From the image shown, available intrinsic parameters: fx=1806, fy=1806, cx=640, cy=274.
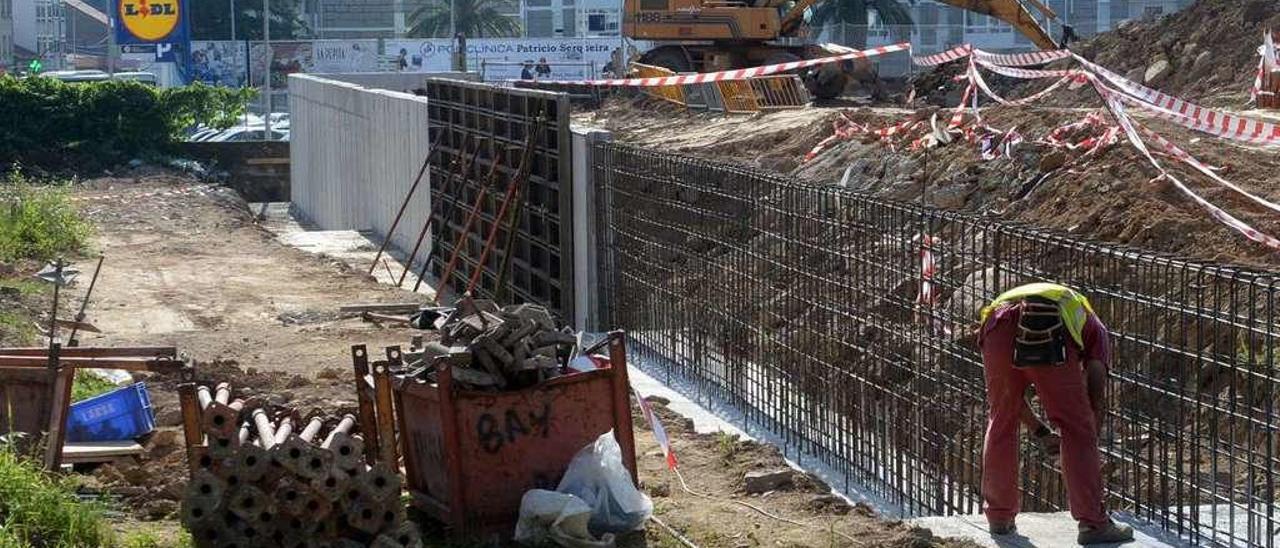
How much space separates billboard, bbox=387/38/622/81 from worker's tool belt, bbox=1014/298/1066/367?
5629 cm

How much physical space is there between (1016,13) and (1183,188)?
2433 cm

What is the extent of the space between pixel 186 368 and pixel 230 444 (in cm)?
135

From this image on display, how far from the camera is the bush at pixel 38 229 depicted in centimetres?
2411

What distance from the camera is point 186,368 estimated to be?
894 centimetres

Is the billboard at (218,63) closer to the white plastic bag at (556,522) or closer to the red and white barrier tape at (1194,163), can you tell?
the red and white barrier tape at (1194,163)

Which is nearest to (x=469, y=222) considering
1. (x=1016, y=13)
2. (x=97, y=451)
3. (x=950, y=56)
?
(x=97, y=451)

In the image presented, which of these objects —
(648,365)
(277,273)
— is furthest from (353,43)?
(648,365)

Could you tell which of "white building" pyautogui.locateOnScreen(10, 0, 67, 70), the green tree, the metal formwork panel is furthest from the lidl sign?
"white building" pyautogui.locateOnScreen(10, 0, 67, 70)

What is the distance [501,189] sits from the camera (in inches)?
731

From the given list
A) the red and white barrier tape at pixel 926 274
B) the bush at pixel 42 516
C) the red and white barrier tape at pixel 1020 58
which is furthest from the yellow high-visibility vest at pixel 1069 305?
the red and white barrier tape at pixel 1020 58

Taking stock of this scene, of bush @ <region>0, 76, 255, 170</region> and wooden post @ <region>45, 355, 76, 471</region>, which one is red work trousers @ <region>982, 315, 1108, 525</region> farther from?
bush @ <region>0, 76, 255, 170</region>

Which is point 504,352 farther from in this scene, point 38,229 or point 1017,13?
point 1017,13

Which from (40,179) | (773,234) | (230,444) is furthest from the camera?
(40,179)

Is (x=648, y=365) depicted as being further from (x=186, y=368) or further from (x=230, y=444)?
(x=230, y=444)
